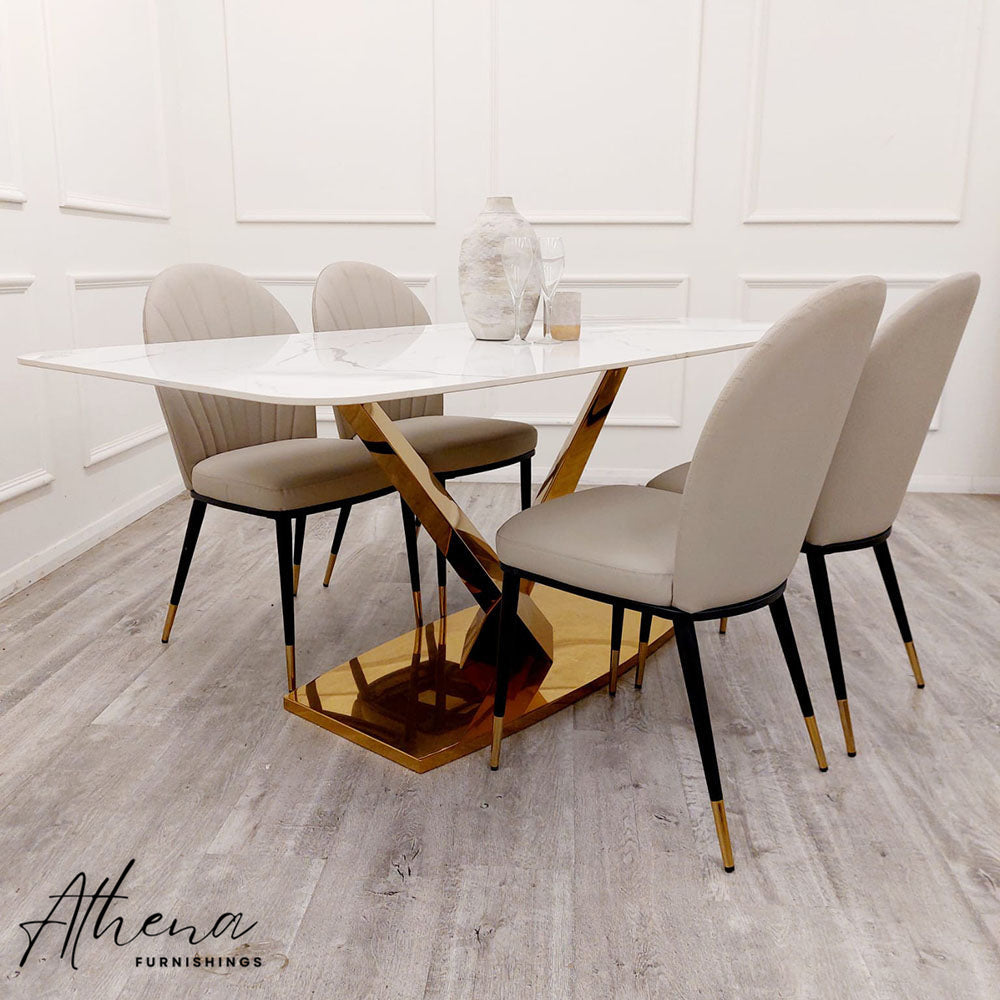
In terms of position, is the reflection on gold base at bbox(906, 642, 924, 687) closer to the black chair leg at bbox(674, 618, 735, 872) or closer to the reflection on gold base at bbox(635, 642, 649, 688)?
the reflection on gold base at bbox(635, 642, 649, 688)

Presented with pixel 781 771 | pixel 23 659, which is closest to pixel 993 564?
pixel 781 771

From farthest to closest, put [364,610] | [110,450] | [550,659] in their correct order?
[110,450] → [364,610] → [550,659]

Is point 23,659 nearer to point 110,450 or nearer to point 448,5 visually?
point 110,450

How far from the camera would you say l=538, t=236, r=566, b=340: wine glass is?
1.99 m

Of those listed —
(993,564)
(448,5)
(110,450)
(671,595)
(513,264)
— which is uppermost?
(448,5)

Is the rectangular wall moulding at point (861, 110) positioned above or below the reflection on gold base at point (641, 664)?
above

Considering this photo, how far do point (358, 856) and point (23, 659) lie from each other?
115 centimetres

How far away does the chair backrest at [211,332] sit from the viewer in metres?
2.04

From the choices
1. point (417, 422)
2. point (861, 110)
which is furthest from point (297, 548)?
point (861, 110)

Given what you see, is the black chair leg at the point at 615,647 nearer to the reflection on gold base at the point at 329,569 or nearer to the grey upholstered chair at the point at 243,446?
the grey upholstered chair at the point at 243,446

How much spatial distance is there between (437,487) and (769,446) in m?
0.73

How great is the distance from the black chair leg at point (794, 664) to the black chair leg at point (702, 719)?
0.20 meters

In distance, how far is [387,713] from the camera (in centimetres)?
186

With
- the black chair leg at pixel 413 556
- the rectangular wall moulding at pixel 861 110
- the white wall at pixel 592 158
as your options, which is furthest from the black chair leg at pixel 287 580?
the rectangular wall moulding at pixel 861 110
